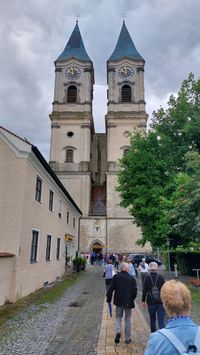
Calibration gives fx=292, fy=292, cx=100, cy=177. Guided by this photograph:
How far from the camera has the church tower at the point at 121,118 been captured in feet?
140

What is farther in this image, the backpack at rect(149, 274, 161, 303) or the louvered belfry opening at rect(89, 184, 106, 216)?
the louvered belfry opening at rect(89, 184, 106, 216)

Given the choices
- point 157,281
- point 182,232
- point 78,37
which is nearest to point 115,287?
point 157,281

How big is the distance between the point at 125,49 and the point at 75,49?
955cm

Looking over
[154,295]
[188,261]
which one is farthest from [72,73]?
[154,295]

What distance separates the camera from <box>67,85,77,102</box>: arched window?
165 feet

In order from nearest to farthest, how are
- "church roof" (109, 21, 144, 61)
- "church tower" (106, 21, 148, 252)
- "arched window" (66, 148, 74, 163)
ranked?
"church tower" (106, 21, 148, 252) < "arched window" (66, 148, 74, 163) < "church roof" (109, 21, 144, 61)

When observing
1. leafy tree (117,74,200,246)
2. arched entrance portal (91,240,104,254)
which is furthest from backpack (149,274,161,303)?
arched entrance portal (91,240,104,254)

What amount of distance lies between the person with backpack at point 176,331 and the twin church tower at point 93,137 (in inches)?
1603

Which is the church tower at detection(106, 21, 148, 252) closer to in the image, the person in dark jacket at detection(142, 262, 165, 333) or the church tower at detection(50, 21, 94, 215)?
the church tower at detection(50, 21, 94, 215)

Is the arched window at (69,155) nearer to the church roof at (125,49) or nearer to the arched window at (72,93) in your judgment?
the arched window at (72,93)

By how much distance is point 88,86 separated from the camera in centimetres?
5062

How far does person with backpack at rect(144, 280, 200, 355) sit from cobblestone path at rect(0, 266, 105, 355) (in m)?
4.58

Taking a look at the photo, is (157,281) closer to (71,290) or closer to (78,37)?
(71,290)

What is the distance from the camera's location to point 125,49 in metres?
54.9
